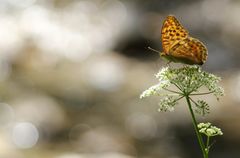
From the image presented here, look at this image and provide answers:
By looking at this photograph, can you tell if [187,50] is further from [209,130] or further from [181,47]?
[209,130]

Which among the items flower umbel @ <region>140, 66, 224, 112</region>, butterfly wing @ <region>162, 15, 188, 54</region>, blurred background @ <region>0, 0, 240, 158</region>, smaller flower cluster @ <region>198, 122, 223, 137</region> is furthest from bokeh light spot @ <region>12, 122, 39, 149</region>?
smaller flower cluster @ <region>198, 122, 223, 137</region>

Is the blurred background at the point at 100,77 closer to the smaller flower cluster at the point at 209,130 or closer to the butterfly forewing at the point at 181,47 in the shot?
the butterfly forewing at the point at 181,47

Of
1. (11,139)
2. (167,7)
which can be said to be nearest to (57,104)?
(11,139)

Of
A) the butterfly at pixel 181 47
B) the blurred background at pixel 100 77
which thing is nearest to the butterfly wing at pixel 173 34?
the butterfly at pixel 181 47

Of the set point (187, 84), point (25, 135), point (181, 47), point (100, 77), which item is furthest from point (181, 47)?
point (100, 77)

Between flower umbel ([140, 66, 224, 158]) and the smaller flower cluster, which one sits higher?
flower umbel ([140, 66, 224, 158])

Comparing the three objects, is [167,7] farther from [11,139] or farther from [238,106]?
[11,139]

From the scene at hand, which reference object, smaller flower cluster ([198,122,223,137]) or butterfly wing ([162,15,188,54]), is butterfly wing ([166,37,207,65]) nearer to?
butterfly wing ([162,15,188,54])
